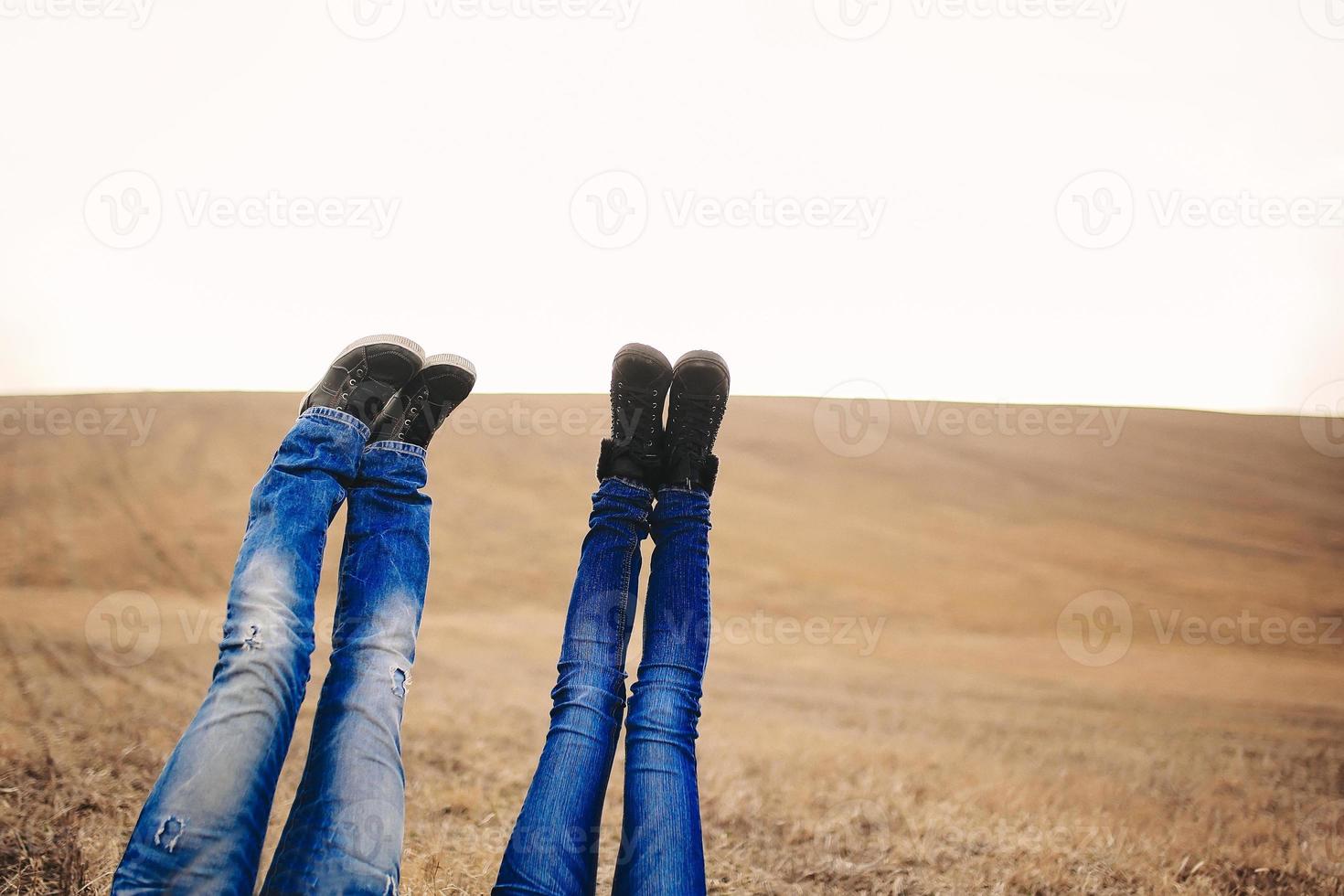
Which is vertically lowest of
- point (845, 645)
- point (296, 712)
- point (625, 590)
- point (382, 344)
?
point (296, 712)

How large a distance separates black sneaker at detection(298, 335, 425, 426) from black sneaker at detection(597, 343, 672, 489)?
478 mm

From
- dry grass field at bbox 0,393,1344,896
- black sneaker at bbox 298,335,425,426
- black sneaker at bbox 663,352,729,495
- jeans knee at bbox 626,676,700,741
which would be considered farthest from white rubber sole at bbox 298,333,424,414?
dry grass field at bbox 0,393,1344,896

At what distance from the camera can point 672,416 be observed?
188 centimetres

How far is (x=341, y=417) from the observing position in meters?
1.58

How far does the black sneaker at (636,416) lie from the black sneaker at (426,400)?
0.35 m

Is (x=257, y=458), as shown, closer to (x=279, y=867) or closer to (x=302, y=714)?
(x=302, y=714)

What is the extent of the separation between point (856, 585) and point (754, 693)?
2.60 m

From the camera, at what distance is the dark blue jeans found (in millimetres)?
1181

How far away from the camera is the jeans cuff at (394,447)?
1.63m

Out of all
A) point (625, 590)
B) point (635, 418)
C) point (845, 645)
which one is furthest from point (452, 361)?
point (845, 645)

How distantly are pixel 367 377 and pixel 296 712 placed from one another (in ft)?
2.62

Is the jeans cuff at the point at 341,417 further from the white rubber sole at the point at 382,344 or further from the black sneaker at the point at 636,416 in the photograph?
the black sneaker at the point at 636,416

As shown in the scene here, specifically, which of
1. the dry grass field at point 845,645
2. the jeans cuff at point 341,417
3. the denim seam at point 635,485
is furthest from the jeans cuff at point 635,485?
the dry grass field at point 845,645

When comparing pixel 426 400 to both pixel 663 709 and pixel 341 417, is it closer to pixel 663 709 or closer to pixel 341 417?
pixel 341 417
